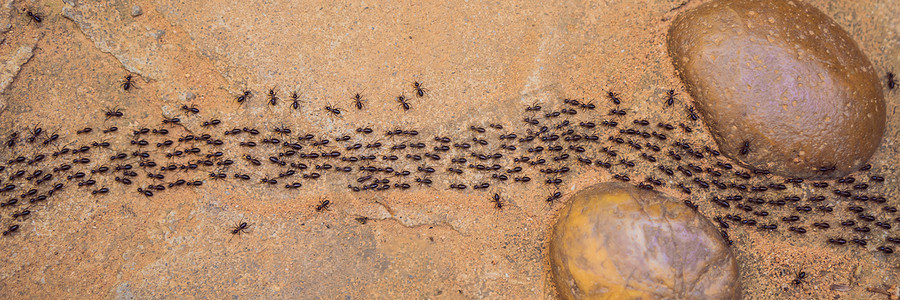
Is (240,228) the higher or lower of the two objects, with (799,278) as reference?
lower

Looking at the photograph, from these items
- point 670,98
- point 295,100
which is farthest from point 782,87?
point 295,100

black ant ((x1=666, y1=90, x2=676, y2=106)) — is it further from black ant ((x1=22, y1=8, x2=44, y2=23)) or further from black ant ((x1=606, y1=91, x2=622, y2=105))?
black ant ((x1=22, y1=8, x2=44, y2=23))

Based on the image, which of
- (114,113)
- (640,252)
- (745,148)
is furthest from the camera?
(114,113)

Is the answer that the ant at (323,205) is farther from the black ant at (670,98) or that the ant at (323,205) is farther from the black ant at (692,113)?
the black ant at (692,113)

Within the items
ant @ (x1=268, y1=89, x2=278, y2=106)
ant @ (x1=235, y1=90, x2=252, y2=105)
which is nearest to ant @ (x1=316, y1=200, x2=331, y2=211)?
ant @ (x1=268, y1=89, x2=278, y2=106)

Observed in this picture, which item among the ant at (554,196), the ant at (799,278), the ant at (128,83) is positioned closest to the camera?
the ant at (799,278)

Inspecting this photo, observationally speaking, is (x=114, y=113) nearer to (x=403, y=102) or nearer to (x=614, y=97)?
(x=403, y=102)

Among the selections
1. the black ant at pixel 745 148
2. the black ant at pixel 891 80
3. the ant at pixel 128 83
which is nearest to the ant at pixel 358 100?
the ant at pixel 128 83
